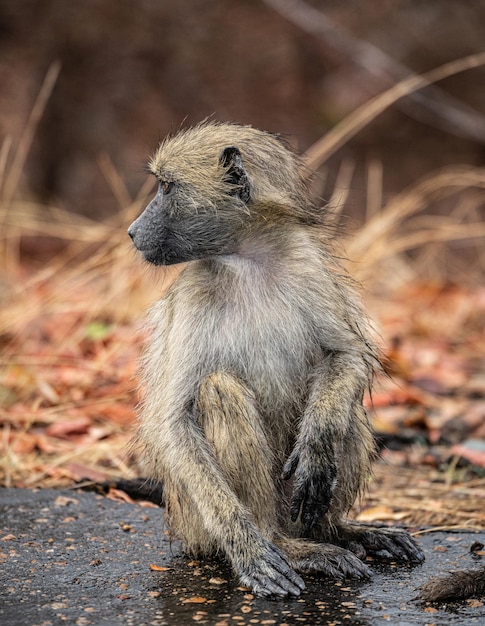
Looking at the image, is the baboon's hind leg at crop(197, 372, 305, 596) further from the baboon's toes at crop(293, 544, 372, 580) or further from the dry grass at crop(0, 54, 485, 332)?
the dry grass at crop(0, 54, 485, 332)

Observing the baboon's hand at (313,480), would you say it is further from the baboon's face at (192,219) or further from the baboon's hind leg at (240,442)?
the baboon's face at (192,219)

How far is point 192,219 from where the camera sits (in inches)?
156

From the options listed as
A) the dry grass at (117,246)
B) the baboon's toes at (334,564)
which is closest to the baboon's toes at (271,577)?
the baboon's toes at (334,564)

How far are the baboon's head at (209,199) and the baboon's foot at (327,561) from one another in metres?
1.18

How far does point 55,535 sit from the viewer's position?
156 inches

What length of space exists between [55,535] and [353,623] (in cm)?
141

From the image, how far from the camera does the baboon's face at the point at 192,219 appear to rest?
3947 mm

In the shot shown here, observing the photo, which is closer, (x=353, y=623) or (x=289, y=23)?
(x=353, y=623)

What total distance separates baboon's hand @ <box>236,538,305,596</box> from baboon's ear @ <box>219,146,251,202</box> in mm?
1347

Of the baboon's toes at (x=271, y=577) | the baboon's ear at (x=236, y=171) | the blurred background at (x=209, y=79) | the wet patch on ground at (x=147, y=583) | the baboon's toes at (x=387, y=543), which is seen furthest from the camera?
the blurred background at (x=209, y=79)

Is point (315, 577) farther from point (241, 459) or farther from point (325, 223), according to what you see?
point (325, 223)

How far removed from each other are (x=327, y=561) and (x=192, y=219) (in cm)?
138

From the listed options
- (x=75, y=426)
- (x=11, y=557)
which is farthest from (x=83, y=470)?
(x=11, y=557)

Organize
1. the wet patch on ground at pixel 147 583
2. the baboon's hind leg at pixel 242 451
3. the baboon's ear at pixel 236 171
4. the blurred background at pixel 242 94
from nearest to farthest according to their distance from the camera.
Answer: the wet patch on ground at pixel 147 583 → the baboon's hind leg at pixel 242 451 → the baboon's ear at pixel 236 171 → the blurred background at pixel 242 94
